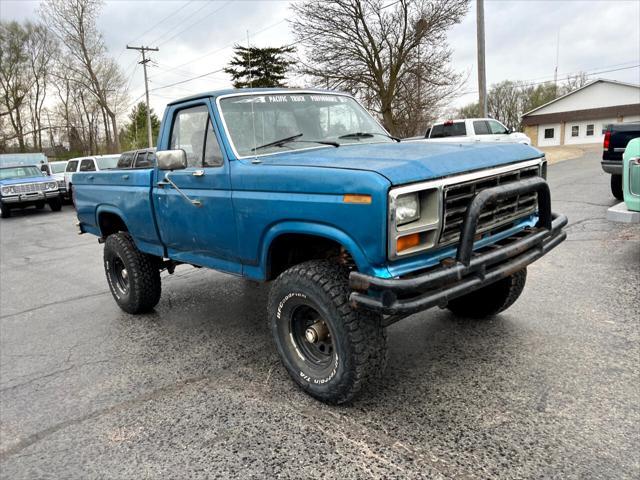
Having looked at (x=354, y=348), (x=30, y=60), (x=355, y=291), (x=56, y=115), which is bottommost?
(x=354, y=348)

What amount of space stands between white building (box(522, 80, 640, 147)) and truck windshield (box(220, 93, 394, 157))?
4865cm

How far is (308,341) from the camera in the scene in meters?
3.34

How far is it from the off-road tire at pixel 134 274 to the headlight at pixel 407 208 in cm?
334

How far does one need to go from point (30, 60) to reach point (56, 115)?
6.66 metres

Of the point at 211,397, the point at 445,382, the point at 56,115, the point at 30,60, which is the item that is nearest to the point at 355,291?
the point at 445,382

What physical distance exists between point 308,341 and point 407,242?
3.47 ft

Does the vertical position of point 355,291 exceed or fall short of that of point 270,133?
it falls short

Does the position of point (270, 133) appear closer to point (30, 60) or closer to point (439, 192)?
point (439, 192)

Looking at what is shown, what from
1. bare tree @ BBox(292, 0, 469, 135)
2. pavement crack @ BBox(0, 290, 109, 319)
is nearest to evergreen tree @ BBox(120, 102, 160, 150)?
bare tree @ BBox(292, 0, 469, 135)

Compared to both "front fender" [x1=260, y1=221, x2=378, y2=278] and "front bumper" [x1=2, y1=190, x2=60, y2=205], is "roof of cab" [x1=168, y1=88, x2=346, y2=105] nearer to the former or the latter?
"front fender" [x1=260, y1=221, x2=378, y2=278]

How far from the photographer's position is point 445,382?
338cm

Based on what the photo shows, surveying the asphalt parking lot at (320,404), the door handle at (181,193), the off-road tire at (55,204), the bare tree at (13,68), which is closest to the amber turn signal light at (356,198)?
the asphalt parking lot at (320,404)

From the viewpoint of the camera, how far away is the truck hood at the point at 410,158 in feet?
8.98

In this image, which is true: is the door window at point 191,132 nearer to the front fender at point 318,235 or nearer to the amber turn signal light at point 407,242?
the front fender at point 318,235
